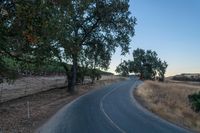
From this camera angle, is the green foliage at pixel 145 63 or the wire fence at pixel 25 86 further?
the green foliage at pixel 145 63

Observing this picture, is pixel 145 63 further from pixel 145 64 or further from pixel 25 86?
pixel 25 86

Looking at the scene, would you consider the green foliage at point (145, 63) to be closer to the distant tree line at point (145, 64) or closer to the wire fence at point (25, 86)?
the distant tree line at point (145, 64)

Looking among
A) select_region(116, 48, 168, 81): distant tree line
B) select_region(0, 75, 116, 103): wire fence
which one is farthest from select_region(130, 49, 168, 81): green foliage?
select_region(0, 75, 116, 103): wire fence

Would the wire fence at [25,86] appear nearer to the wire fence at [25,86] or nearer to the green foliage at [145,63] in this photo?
the wire fence at [25,86]

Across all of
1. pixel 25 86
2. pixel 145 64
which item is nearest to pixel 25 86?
pixel 25 86

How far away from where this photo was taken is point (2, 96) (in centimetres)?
3403

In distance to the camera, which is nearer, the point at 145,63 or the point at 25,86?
the point at 25,86

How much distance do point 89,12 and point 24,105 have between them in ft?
73.0

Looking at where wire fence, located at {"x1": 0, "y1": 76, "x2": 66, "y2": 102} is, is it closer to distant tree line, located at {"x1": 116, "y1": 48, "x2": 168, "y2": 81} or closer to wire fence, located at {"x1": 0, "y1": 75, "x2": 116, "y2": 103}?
wire fence, located at {"x1": 0, "y1": 75, "x2": 116, "y2": 103}

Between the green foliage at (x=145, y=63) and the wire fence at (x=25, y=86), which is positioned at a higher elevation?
the green foliage at (x=145, y=63)

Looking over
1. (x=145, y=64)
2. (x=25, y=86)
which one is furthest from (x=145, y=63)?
(x=25, y=86)

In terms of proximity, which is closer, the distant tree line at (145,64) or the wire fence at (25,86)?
the wire fence at (25,86)

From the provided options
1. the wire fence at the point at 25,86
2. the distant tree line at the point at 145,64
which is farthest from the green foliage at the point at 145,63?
the wire fence at the point at 25,86

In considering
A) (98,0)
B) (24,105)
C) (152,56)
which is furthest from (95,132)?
(152,56)
